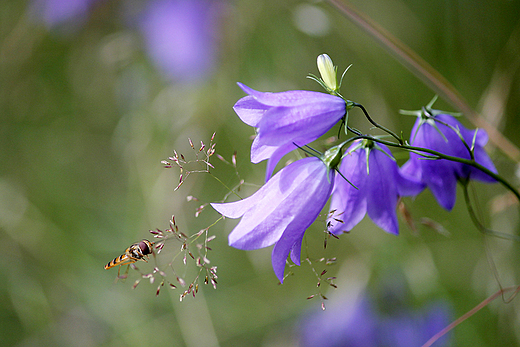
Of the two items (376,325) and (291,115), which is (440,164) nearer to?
(291,115)

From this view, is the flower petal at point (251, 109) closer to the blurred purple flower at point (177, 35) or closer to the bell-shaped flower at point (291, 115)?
the bell-shaped flower at point (291, 115)

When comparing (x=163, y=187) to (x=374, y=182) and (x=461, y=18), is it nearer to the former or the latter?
(x=374, y=182)

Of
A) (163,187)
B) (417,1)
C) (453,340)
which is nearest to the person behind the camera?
(453,340)

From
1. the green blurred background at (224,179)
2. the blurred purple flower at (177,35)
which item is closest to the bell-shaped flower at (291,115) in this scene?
the green blurred background at (224,179)

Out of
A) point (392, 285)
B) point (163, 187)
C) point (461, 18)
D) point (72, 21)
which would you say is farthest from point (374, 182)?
point (72, 21)

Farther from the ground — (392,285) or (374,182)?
A: (374,182)

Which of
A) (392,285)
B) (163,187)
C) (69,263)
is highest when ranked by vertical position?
(163,187)

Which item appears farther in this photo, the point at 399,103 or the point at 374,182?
the point at 399,103
